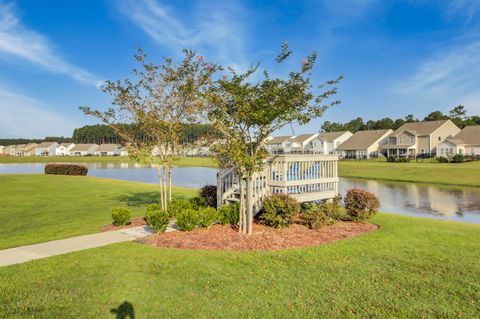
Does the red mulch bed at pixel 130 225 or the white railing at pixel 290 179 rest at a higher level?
the white railing at pixel 290 179

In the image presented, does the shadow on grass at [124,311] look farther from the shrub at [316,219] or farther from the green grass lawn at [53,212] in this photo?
the shrub at [316,219]

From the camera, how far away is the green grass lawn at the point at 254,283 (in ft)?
15.5

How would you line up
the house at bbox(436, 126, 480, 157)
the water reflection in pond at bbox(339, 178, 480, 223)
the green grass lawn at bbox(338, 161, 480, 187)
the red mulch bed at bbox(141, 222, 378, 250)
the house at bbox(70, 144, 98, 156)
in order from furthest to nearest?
the house at bbox(70, 144, 98, 156), the house at bbox(436, 126, 480, 157), the green grass lawn at bbox(338, 161, 480, 187), the water reflection in pond at bbox(339, 178, 480, 223), the red mulch bed at bbox(141, 222, 378, 250)

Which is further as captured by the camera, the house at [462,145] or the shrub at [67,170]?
the house at [462,145]

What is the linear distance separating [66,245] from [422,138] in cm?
6413

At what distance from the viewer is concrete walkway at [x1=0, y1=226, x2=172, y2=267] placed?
7234 millimetres

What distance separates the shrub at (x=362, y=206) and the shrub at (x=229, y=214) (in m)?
3.72

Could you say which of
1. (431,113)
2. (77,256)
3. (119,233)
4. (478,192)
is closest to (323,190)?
(119,233)

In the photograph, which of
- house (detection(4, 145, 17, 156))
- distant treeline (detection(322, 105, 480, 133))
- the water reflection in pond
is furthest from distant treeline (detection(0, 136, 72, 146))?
the water reflection in pond

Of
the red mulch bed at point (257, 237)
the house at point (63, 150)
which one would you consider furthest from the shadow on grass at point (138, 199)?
the house at point (63, 150)

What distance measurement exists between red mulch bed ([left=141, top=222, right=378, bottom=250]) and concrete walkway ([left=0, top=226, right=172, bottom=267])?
0.82m

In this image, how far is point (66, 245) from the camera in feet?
26.9

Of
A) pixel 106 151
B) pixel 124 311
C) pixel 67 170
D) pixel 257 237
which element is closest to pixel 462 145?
pixel 67 170

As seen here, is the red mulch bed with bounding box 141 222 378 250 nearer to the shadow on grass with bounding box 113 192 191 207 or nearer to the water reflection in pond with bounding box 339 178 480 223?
the water reflection in pond with bounding box 339 178 480 223
